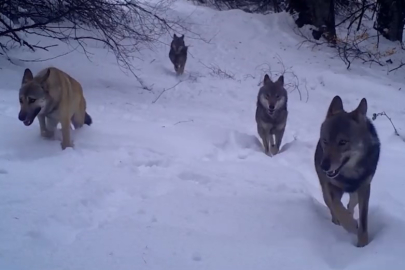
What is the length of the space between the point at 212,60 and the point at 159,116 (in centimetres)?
724

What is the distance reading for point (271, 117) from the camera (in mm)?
8266

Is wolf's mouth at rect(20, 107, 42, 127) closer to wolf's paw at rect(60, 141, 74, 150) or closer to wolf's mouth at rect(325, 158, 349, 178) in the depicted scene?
wolf's paw at rect(60, 141, 74, 150)

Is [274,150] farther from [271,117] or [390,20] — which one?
[390,20]

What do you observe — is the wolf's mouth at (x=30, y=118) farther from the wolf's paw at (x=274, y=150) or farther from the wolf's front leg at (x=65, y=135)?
the wolf's paw at (x=274, y=150)

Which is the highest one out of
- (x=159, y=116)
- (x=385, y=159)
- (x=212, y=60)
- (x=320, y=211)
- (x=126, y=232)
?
(x=126, y=232)

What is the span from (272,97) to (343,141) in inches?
177

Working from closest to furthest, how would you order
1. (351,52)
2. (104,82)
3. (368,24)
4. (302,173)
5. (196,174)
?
(196,174), (302,173), (104,82), (351,52), (368,24)

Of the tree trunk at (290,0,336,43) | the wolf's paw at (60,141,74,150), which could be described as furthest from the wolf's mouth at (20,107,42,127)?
the tree trunk at (290,0,336,43)

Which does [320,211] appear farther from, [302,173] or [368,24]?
[368,24]

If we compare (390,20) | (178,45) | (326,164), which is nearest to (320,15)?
(390,20)

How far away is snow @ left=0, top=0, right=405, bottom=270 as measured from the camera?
3.48 meters

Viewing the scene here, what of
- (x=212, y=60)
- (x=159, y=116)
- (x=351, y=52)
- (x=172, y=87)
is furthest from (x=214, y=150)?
(x=351, y=52)

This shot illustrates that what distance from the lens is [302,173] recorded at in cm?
649

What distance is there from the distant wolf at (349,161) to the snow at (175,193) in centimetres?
19
